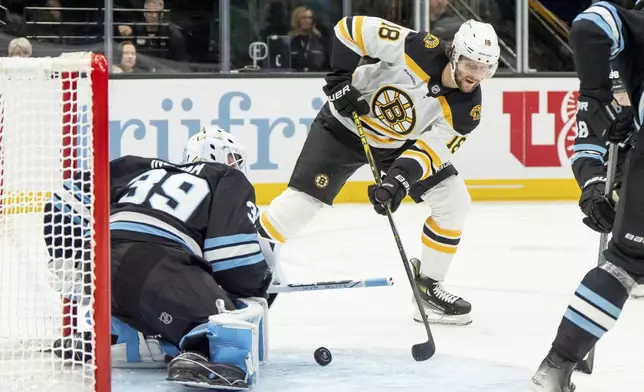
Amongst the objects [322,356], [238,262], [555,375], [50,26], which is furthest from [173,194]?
[50,26]

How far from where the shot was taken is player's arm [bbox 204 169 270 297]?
2371 mm

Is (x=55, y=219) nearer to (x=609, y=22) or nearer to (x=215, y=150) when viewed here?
(x=215, y=150)

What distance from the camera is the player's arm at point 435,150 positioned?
3.01 meters

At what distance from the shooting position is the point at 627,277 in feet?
6.88

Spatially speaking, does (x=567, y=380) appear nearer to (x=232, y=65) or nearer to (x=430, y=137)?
(x=430, y=137)

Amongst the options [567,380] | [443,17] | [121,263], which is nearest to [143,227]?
[121,263]

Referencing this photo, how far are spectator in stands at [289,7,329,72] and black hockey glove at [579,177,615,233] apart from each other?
4.56 m

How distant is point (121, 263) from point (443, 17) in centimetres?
485

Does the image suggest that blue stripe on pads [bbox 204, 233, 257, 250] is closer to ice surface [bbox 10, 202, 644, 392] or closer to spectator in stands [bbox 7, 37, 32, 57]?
ice surface [bbox 10, 202, 644, 392]

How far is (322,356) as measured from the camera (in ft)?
8.57

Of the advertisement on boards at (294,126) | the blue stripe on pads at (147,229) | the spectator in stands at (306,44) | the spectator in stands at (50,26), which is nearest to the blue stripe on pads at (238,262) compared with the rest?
the blue stripe on pads at (147,229)

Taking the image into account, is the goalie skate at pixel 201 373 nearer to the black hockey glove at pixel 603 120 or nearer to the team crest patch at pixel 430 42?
the black hockey glove at pixel 603 120

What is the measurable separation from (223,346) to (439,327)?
1.09 meters

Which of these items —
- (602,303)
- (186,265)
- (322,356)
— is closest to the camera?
(602,303)
